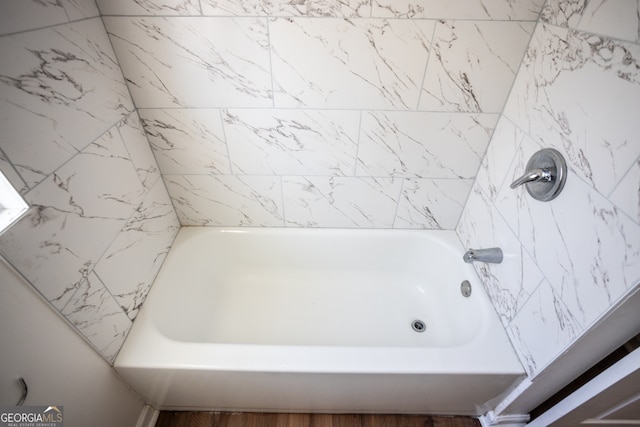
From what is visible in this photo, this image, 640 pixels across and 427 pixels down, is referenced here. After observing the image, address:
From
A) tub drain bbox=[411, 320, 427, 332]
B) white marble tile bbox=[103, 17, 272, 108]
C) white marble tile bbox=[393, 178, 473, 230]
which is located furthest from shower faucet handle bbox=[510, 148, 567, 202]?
white marble tile bbox=[103, 17, 272, 108]

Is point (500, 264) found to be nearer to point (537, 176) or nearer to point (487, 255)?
point (487, 255)

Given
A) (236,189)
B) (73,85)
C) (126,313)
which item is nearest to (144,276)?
(126,313)

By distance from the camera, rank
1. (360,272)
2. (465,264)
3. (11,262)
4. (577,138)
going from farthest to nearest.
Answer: (360,272), (465,264), (577,138), (11,262)

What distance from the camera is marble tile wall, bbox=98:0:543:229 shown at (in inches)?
37.9

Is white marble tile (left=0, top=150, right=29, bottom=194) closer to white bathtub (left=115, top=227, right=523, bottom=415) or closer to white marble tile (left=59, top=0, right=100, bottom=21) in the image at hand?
white marble tile (left=59, top=0, right=100, bottom=21)

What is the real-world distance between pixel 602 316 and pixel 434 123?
2.75ft

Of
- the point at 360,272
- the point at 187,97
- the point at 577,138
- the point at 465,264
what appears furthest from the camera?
the point at 360,272

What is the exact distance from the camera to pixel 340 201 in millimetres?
1407

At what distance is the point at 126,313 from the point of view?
1.03 m

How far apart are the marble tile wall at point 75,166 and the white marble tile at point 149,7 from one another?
0.04m

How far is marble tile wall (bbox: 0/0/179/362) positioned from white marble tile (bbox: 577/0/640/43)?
4.70ft

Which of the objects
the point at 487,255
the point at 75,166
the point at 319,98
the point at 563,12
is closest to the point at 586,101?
the point at 563,12

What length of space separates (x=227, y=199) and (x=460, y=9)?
4.02ft

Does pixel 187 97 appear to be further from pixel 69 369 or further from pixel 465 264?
pixel 465 264
